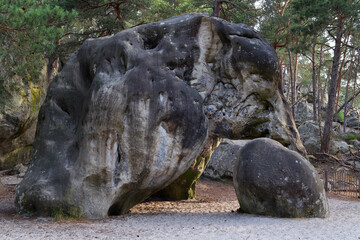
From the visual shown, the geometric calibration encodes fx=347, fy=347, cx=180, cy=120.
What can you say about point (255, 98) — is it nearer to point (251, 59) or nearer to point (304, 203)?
point (251, 59)

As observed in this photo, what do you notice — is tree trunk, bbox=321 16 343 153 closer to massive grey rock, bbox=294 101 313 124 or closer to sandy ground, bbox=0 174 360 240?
sandy ground, bbox=0 174 360 240

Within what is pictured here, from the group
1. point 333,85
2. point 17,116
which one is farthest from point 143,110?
point 333,85

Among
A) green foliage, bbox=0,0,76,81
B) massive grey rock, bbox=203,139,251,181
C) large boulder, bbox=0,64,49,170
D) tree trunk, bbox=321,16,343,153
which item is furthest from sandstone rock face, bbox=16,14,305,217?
tree trunk, bbox=321,16,343,153

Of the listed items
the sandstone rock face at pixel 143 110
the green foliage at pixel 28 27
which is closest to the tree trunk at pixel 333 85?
the sandstone rock face at pixel 143 110

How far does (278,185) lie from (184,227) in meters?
2.17

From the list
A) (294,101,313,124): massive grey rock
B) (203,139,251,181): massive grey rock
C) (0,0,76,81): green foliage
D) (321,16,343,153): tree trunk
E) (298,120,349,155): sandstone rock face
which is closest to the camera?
(0,0,76,81): green foliage

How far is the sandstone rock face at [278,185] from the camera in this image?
7145mm

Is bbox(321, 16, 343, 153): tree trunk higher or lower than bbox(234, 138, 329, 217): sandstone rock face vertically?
higher

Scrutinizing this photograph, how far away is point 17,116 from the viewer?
13.5 meters

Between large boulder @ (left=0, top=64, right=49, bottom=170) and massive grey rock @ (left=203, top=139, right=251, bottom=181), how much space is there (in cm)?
790

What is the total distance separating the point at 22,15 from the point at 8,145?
26.6 ft

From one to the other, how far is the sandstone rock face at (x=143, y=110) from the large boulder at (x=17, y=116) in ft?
18.1

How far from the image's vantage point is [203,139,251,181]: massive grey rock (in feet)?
48.9

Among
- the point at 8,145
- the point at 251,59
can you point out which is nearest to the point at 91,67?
the point at 251,59
